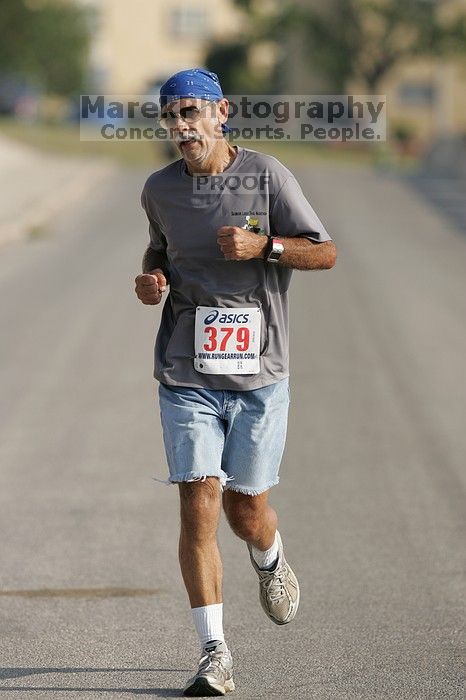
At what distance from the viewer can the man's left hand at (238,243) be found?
545cm

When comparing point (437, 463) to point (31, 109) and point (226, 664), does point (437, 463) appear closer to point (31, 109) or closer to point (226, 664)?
point (226, 664)

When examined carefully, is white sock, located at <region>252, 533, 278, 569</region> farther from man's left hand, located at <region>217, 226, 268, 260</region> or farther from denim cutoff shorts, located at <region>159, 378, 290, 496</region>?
man's left hand, located at <region>217, 226, 268, 260</region>

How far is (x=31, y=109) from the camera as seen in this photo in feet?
261

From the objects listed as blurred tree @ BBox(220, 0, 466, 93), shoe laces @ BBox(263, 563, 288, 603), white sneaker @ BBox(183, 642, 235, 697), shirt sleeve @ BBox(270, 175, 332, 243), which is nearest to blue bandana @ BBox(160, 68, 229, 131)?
shirt sleeve @ BBox(270, 175, 332, 243)

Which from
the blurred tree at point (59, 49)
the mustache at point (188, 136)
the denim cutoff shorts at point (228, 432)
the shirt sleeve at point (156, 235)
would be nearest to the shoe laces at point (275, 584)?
the denim cutoff shorts at point (228, 432)

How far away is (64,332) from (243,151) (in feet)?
33.0

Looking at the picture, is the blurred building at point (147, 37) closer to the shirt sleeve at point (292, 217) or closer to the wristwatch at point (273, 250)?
the shirt sleeve at point (292, 217)

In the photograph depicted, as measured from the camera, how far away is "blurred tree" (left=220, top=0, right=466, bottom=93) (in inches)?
2960

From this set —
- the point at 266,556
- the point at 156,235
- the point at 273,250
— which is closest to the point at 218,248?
the point at 273,250

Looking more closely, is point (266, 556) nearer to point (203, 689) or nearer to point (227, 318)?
point (203, 689)

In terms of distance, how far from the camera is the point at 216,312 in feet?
18.7

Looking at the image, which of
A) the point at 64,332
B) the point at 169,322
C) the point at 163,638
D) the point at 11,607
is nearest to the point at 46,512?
the point at 11,607

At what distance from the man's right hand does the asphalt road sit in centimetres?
128

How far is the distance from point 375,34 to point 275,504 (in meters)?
69.5
